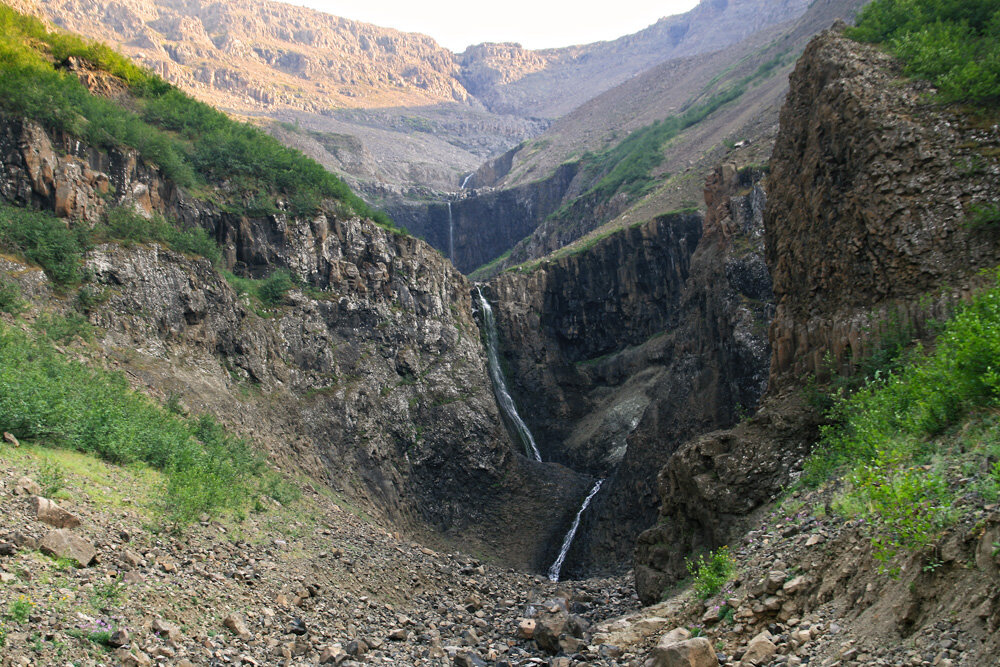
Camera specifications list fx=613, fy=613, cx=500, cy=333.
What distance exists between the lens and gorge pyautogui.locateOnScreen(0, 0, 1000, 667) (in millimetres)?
8086

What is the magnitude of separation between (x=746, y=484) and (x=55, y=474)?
13.6m

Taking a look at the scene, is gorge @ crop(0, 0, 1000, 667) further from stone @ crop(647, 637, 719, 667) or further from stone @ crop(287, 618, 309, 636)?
stone @ crop(287, 618, 309, 636)

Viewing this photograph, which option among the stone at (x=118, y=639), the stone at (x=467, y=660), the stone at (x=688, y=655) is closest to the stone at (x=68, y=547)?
the stone at (x=118, y=639)

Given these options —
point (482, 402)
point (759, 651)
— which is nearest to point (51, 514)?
point (759, 651)

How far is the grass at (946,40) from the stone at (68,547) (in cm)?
1888

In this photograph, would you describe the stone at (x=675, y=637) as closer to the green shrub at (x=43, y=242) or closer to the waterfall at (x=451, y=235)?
the green shrub at (x=43, y=242)

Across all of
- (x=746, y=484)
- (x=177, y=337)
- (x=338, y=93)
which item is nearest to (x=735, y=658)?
(x=746, y=484)

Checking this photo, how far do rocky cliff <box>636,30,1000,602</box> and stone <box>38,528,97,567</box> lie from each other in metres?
11.8

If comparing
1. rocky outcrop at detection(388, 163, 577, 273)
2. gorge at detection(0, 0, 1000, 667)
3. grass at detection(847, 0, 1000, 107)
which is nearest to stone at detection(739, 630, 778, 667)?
gorge at detection(0, 0, 1000, 667)

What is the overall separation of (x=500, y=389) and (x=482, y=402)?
227 inches

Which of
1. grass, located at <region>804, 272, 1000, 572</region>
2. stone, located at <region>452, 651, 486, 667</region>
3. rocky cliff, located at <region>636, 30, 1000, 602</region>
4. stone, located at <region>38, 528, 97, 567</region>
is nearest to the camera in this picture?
grass, located at <region>804, 272, 1000, 572</region>

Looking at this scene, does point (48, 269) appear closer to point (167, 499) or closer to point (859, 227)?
point (167, 499)

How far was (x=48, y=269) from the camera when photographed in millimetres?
20469

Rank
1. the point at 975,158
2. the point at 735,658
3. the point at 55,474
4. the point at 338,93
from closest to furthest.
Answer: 1. the point at 735,658
2. the point at 55,474
3. the point at 975,158
4. the point at 338,93
